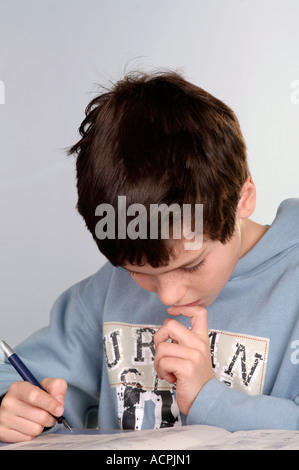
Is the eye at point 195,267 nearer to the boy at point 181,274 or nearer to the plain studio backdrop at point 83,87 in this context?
the boy at point 181,274

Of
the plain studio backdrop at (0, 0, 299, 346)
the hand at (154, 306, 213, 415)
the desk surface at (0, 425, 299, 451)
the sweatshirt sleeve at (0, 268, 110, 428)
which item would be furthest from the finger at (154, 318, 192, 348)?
the plain studio backdrop at (0, 0, 299, 346)

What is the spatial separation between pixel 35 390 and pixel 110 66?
84 cm

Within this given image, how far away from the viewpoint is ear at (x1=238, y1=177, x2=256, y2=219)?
2.50 ft

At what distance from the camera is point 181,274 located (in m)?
0.72

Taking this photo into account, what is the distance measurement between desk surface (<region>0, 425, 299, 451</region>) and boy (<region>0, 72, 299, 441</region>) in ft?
0.23

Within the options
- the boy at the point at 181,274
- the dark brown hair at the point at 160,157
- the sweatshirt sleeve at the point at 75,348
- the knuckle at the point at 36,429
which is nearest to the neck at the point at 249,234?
the boy at the point at 181,274

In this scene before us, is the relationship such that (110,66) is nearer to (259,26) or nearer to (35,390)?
(259,26)

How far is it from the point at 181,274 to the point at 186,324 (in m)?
0.17

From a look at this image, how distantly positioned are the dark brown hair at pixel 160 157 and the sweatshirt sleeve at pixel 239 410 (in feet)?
0.50

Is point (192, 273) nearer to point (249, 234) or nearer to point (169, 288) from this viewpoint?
point (169, 288)

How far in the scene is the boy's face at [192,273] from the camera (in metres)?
0.70

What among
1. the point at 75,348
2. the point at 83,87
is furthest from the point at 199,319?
the point at 83,87

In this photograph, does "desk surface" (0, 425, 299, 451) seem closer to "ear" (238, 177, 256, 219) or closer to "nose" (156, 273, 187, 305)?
"nose" (156, 273, 187, 305)
